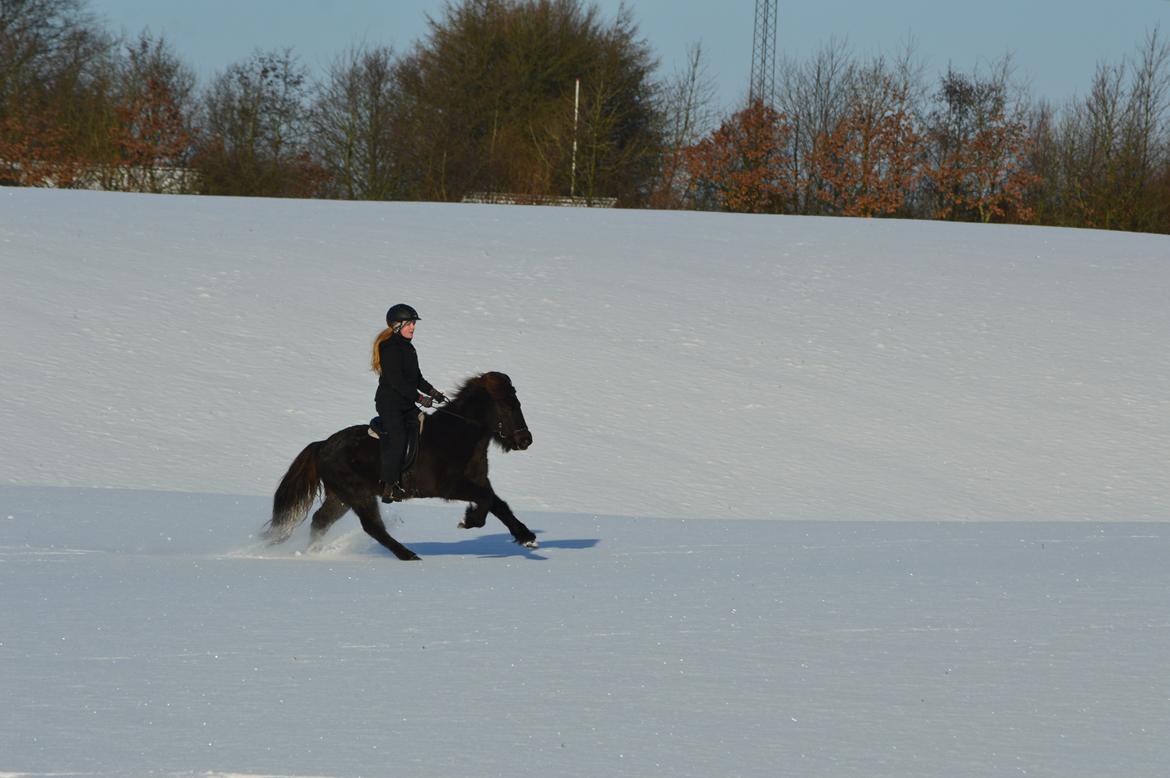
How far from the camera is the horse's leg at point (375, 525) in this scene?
32.6 ft

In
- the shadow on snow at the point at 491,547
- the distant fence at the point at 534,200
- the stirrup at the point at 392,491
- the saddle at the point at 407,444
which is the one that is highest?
the distant fence at the point at 534,200

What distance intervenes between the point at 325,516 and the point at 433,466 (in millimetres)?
964

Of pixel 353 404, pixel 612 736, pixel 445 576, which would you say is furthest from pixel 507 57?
pixel 612 736

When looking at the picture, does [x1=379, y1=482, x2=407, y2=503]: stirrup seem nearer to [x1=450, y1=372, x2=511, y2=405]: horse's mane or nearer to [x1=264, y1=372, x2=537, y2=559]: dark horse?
[x1=264, y1=372, x2=537, y2=559]: dark horse

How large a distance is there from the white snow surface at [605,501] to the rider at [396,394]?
0.68 meters

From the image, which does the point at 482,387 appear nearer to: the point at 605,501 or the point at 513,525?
the point at 513,525

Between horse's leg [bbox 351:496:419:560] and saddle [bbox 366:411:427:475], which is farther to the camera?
horse's leg [bbox 351:496:419:560]

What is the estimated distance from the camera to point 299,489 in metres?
9.95

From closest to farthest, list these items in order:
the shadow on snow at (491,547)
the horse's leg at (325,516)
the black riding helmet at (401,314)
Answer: the black riding helmet at (401,314), the horse's leg at (325,516), the shadow on snow at (491,547)

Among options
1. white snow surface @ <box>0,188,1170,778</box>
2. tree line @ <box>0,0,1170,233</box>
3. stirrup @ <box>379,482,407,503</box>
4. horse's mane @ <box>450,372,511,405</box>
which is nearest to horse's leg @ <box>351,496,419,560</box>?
stirrup @ <box>379,482,407,503</box>

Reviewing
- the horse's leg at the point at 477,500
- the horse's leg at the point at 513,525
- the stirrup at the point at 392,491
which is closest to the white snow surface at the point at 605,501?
the horse's leg at the point at 513,525

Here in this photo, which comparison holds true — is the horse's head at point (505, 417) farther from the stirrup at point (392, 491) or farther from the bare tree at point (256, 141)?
the bare tree at point (256, 141)

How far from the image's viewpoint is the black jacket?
964 cm

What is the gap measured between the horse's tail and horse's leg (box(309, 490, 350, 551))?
13 cm
